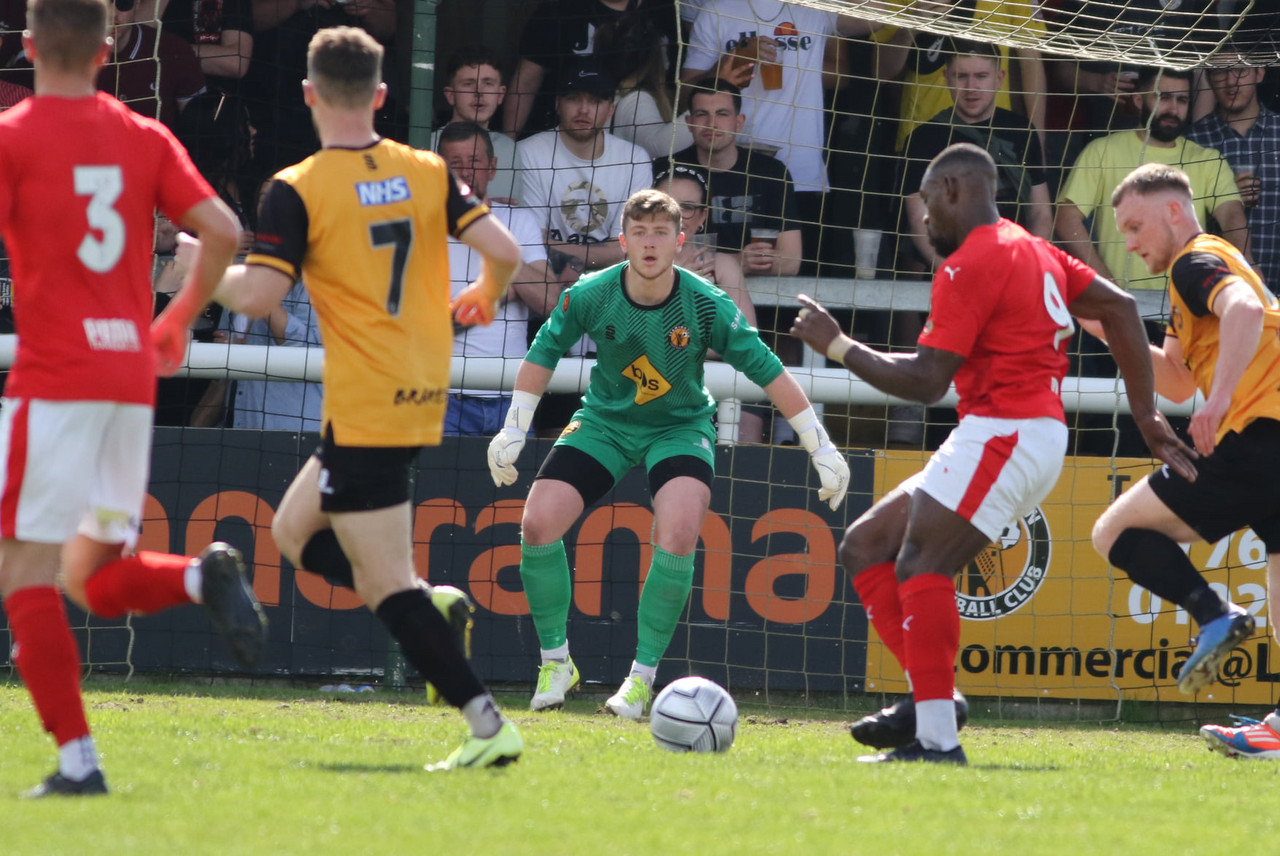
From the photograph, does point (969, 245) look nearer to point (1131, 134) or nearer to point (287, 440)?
point (287, 440)

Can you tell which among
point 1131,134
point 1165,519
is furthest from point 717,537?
point 1131,134

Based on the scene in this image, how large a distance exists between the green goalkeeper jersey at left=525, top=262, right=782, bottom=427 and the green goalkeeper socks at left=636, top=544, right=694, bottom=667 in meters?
0.69

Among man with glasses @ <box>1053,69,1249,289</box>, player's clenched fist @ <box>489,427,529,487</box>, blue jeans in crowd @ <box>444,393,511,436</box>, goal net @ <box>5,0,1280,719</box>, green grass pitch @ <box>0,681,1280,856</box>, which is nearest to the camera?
green grass pitch @ <box>0,681,1280,856</box>

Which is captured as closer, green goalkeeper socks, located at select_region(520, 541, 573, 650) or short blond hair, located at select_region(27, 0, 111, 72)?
short blond hair, located at select_region(27, 0, 111, 72)

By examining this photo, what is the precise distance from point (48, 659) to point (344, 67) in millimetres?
1861

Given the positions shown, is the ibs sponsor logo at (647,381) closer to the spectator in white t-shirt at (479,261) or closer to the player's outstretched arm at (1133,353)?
the player's outstretched arm at (1133,353)

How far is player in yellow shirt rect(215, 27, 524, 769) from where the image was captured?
418 centimetres

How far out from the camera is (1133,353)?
16.9 feet

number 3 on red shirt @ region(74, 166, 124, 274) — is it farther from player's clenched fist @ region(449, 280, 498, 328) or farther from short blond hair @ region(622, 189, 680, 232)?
short blond hair @ region(622, 189, 680, 232)

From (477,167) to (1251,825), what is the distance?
22.7ft

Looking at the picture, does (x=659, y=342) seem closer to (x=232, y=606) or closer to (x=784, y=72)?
(x=232, y=606)

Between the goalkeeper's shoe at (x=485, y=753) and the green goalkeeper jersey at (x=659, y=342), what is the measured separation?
9.00ft

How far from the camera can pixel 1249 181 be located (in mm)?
9734

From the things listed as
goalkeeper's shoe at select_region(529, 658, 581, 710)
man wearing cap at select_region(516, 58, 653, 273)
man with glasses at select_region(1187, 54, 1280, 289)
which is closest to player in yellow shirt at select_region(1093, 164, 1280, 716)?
goalkeeper's shoe at select_region(529, 658, 581, 710)
